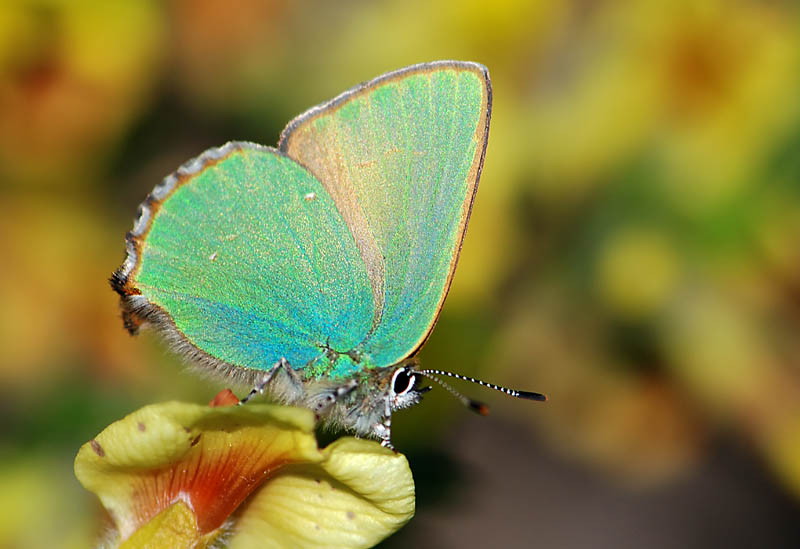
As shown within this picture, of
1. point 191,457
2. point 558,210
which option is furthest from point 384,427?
point 558,210

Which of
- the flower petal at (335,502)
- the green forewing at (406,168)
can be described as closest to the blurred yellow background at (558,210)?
the green forewing at (406,168)

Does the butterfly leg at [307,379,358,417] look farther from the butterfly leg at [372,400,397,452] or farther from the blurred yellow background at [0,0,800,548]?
the blurred yellow background at [0,0,800,548]

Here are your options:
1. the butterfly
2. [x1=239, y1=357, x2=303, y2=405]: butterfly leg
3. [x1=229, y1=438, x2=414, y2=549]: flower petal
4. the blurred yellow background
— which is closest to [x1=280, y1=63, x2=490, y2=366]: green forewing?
the butterfly

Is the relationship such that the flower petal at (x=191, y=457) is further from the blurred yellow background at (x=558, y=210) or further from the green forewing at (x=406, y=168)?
the blurred yellow background at (x=558, y=210)

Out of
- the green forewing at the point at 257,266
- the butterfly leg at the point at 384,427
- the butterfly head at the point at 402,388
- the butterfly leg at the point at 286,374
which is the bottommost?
the butterfly leg at the point at 384,427

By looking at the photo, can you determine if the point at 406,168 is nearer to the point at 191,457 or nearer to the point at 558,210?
the point at 191,457

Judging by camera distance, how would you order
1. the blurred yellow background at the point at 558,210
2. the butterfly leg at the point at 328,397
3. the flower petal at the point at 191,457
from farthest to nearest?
the blurred yellow background at the point at 558,210, the butterfly leg at the point at 328,397, the flower petal at the point at 191,457
